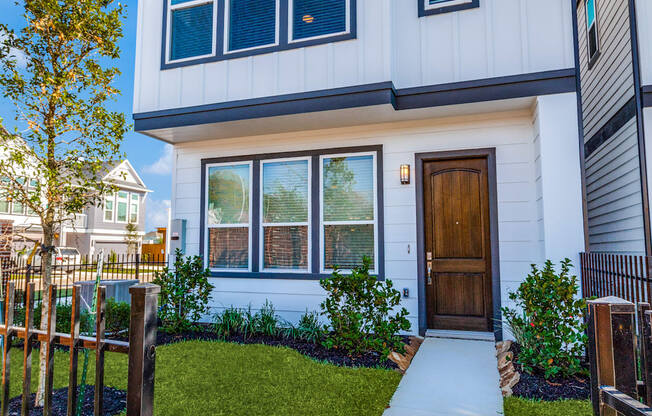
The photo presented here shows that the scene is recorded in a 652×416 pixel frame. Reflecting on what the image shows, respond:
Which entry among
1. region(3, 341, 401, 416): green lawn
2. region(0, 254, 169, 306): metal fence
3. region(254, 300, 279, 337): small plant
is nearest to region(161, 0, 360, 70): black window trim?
region(0, 254, 169, 306): metal fence

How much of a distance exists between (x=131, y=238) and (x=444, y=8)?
23485mm

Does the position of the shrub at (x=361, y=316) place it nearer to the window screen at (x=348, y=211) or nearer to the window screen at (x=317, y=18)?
the window screen at (x=348, y=211)

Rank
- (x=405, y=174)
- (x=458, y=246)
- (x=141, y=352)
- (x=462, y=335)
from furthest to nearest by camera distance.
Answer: (x=405, y=174), (x=458, y=246), (x=462, y=335), (x=141, y=352)

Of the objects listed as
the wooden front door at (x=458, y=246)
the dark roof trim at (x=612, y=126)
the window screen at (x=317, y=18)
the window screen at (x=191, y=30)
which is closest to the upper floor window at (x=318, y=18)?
the window screen at (x=317, y=18)

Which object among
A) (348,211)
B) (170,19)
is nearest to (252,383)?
(348,211)

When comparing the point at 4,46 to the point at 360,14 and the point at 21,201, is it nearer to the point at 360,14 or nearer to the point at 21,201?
the point at 21,201

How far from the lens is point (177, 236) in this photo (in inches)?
267

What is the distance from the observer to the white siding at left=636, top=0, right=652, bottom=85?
4777 mm

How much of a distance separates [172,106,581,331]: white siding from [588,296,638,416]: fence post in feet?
12.6

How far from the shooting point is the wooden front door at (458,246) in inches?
213

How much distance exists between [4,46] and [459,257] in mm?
5366

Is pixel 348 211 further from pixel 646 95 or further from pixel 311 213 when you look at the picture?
pixel 646 95

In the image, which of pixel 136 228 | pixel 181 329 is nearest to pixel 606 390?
pixel 181 329

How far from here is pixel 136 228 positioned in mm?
25547
